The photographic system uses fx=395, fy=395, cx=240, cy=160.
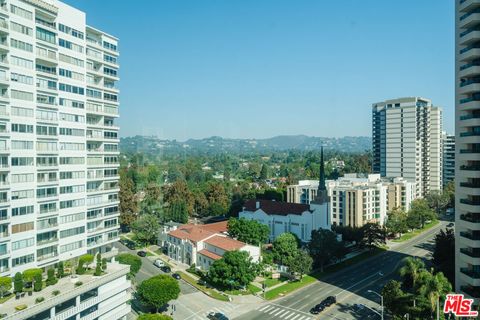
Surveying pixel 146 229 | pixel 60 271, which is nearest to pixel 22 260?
pixel 60 271

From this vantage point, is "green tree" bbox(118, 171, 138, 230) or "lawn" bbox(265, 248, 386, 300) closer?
"lawn" bbox(265, 248, 386, 300)

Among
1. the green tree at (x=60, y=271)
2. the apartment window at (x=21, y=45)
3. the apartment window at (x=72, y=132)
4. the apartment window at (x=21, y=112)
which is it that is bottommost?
the green tree at (x=60, y=271)

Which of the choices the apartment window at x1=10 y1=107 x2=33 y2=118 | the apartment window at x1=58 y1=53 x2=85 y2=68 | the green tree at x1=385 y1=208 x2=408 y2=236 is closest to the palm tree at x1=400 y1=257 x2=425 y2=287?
the green tree at x1=385 y1=208 x2=408 y2=236

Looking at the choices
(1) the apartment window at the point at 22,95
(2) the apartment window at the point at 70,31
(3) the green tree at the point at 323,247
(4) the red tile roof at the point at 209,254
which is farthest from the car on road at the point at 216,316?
(2) the apartment window at the point at 70,31

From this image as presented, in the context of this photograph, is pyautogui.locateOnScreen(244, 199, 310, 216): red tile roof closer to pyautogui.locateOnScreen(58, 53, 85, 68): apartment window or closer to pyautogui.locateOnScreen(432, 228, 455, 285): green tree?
pyautogui.locateOnScreen(432, 228, 455, 285): green tree

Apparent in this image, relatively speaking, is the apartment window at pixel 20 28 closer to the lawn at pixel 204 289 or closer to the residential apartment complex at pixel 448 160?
the lawn at pixel 204 289

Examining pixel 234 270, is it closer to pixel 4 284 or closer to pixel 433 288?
pixel 433 288
